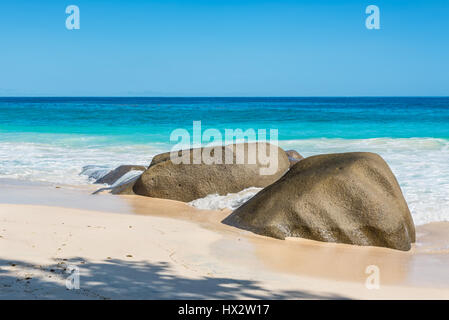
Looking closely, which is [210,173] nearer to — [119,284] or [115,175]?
[115,175]

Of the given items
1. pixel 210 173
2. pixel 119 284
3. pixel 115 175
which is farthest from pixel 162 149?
pixel 119 284

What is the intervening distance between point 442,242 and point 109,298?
15.6 feet

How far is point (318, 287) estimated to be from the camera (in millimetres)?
4707

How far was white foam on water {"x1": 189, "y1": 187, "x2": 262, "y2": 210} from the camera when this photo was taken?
28.4 ft

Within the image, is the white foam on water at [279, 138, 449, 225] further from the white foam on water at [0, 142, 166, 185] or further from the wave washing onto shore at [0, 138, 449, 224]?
the white foam on water at [0, 142, 166, 185]

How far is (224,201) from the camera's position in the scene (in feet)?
28.8

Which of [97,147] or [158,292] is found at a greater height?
[97,147]

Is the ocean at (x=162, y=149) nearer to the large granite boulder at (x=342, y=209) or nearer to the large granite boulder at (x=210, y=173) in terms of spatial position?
the large granite boulder at (x=342, y=209)

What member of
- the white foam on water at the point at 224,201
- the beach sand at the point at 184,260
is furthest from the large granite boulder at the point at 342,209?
the white foam on water at the point at 224,201

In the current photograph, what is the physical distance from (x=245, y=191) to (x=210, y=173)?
71 centimetres

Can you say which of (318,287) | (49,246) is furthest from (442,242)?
(49,246)

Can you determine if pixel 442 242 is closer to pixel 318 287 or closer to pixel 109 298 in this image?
pixel 318 287

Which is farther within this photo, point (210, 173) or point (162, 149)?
point (162, 149)

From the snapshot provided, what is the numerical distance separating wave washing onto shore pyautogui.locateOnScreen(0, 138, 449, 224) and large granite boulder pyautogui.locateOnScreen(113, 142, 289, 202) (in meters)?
0.29
